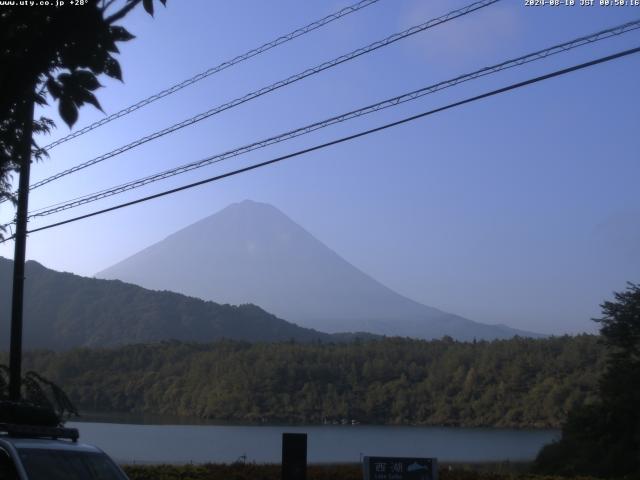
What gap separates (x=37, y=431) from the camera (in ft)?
33.0

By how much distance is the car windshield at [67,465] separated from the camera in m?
9.37

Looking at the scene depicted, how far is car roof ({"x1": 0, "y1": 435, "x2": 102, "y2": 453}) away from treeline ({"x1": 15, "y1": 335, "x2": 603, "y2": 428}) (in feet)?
126

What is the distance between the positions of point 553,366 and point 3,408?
4350 cm

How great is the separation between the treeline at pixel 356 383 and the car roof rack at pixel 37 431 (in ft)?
126

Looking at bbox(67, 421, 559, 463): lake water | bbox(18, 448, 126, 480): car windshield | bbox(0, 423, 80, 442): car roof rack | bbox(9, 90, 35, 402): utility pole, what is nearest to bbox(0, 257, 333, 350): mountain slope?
bbox(67, 421, 559, 463): lake water

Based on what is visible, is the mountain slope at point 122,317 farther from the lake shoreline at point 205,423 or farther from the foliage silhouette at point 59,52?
the foliage silhouette at point 59,52

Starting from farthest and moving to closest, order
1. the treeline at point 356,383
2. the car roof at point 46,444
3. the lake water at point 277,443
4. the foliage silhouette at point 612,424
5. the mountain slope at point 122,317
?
1. the mountain slope at point 122,317
2. the treeline at point 356,383
3. the lake water at point 277,443
4. the foliage silhouette at point 612,424
5. the car roof at point 46,444

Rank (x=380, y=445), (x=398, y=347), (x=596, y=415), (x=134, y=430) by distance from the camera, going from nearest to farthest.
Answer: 1. (x=596, y=415)
2. (x=380, y=445)
3. (x=134, y=430)
4. (x=398, y=347)

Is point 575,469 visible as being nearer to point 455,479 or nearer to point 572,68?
point 455,479

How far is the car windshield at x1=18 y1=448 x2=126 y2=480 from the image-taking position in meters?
9.37

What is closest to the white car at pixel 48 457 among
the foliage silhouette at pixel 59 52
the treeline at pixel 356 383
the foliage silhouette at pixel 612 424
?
the foliage silhouette at pixel 59 52

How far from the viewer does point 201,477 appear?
17641 millimetres

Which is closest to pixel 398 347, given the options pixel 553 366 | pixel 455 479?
pixel 553 366

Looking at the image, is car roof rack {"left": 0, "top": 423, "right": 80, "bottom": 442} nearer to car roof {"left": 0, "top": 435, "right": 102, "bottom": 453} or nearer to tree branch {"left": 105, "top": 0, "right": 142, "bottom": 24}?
car roof {"left": 0, "top": 435, "right": 102, "bottom": 453}
